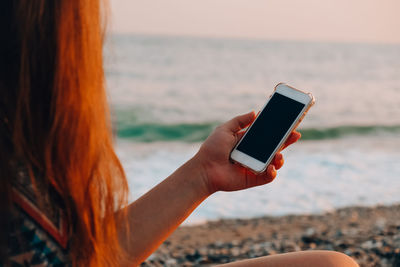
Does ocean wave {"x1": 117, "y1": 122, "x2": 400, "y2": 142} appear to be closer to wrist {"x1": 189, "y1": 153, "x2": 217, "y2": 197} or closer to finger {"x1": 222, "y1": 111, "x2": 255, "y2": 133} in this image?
finger {"x1": 222, "y1": 111, "x2": 255, "y2": 133}

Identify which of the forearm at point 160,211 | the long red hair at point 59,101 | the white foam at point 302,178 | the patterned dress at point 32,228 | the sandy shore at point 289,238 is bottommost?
the white foam at point 302,178

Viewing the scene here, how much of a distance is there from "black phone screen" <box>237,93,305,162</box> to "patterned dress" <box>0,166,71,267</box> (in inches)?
36.6

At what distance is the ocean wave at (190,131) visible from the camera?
12.1 m

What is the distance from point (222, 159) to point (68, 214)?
2.42 feet

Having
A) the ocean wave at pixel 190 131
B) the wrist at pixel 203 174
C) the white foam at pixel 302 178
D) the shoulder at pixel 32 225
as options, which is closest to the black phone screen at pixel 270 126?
the wrist at pixel 203 174

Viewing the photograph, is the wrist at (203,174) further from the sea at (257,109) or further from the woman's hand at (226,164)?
the sea at (257,109)

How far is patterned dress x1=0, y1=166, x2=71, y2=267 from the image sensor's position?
98 centimetres

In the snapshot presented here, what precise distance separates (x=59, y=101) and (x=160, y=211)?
53cm

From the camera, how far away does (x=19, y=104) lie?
0.98 meters

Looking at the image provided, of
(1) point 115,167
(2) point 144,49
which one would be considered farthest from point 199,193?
(2) point 144,49

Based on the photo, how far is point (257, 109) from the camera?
15664 millimetres

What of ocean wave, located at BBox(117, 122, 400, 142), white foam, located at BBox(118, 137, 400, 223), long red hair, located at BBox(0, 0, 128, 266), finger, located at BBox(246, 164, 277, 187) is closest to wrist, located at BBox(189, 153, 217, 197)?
finger, located at BBox(246, 164, 277, 187)

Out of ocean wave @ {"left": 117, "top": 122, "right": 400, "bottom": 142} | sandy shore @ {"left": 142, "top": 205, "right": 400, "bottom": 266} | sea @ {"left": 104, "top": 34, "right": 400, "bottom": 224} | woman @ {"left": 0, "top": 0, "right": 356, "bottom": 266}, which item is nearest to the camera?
woman @ {"left": 0, "top": 0, "right": 356, "bottom": 266}

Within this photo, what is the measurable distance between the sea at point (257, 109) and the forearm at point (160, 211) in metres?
0.26
